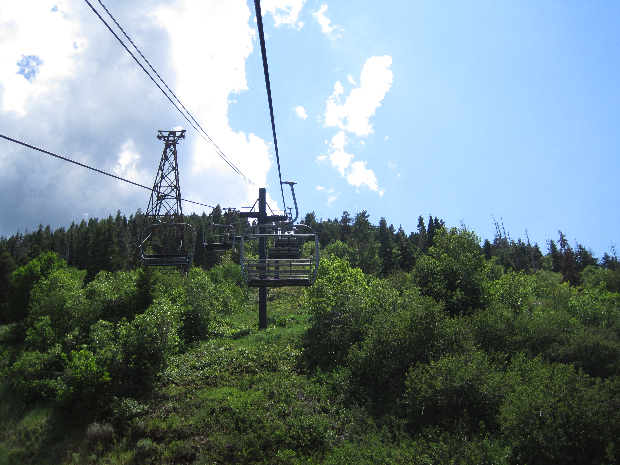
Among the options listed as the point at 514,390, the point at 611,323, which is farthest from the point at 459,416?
the point at 611,323

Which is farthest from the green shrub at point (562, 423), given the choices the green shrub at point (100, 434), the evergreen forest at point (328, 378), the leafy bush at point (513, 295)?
the green shrub at point (100, 434)

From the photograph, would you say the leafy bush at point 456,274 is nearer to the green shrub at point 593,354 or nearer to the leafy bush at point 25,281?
the green shrub at point 593,354

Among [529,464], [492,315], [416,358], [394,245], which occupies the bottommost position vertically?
[529,464]

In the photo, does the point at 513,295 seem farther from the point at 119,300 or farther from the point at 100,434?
the point at 119,300

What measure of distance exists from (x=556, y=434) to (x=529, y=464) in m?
1.66

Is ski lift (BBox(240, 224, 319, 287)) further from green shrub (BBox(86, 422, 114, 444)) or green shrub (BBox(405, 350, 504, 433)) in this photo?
green shrub (BBox(86, 422, 114, 444))

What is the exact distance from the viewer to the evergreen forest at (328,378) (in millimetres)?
15633

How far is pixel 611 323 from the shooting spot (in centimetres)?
2703

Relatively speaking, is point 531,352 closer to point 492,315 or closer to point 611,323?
point 492,315

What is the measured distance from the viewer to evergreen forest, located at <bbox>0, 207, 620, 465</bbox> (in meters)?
15.6

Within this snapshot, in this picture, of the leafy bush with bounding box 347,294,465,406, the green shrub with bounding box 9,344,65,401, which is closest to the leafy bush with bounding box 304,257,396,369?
the leafy bush with bounding box 347,294,465,406

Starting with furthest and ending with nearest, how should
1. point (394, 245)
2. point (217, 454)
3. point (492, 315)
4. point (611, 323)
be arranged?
1. point (394, 245)
2. point (611, 323)
3. point (492, 315)
4. point (217, 454)

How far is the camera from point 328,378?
22047 millimetres

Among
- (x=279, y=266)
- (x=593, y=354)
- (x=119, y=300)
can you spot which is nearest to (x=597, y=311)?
(x=593, y=354)
